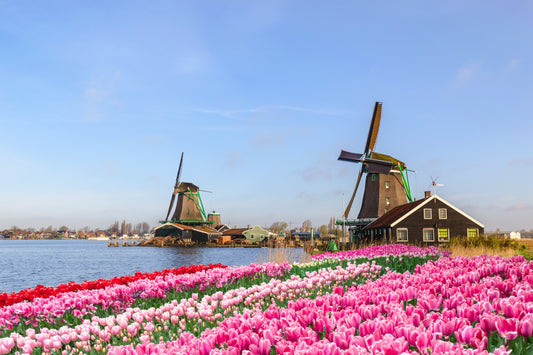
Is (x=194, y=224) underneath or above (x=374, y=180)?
underneath

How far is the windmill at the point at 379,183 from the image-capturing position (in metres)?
45.1

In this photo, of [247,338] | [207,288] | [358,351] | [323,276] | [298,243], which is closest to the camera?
[358,351]

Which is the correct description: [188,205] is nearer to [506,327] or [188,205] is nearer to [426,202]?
[426,202]

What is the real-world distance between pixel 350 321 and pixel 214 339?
1043mm

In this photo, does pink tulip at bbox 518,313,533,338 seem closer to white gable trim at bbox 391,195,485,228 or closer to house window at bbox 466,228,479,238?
white gable trim at bbox 391,195,485,228

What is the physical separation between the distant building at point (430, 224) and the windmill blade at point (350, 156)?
10.7 meters

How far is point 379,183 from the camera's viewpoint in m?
45.1

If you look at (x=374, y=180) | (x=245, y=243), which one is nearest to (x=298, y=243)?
(x=245, y=243)

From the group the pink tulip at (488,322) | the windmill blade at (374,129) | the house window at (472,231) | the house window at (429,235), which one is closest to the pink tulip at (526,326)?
the pink tulip at (488,322)

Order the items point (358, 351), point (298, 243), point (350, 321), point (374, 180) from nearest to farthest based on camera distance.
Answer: point (358, 351) < point (350, 321) < point (374, 180) < point (298, 243)

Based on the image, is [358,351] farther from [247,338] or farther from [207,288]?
[207,288]

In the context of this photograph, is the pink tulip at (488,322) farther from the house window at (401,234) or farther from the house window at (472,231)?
the house window at (472,231)

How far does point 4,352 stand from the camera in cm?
468

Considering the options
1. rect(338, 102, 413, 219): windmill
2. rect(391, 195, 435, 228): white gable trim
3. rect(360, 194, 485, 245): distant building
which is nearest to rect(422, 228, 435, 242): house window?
rect(360, 194, 485, 245): distant building
